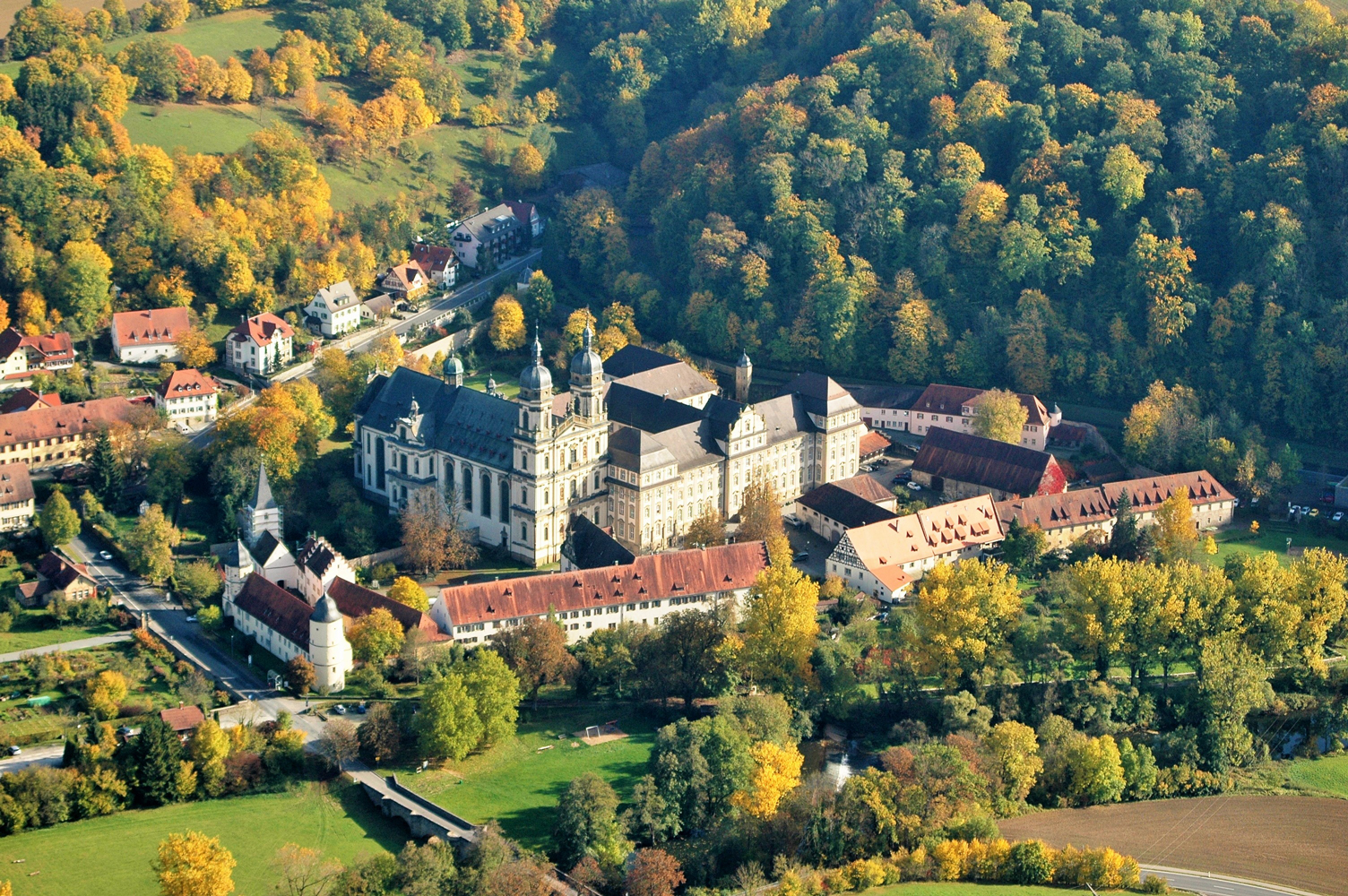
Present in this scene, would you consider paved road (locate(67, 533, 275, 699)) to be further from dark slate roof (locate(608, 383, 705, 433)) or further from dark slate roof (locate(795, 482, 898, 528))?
dark slate roof (locate(795, 482, 898, 528))

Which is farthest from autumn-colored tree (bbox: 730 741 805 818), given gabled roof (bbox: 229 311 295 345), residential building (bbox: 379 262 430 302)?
residential building (bbox: 379 262 430 302)

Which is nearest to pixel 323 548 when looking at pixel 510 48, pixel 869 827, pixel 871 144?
pixel 869 827

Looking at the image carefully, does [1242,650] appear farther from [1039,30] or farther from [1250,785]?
[1039,30]

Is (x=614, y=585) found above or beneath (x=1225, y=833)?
above

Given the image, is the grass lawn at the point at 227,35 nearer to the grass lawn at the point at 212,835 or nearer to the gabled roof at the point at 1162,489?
the gabled roof at the point at 1162,489

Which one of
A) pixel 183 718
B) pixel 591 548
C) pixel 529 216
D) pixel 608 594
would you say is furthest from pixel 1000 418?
pixel 183 718

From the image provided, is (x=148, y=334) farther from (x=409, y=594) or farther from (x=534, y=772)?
(x=534, y=772)
